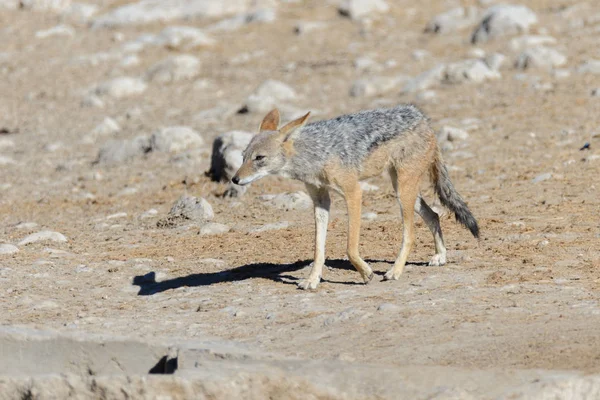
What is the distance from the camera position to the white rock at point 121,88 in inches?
833

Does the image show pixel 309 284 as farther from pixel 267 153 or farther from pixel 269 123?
pixel 269 123

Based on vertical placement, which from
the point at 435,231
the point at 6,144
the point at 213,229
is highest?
the point at 435,231

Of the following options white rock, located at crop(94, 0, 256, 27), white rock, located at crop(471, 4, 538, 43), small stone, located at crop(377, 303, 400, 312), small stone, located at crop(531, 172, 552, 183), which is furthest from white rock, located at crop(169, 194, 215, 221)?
white rock, located at crop(94, 0, 256, 27)

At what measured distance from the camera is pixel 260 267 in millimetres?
9938

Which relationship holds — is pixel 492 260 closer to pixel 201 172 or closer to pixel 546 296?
pixel 546 296

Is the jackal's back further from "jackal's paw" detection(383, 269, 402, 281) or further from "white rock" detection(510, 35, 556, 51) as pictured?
"white rock" detection(510, 35, 556, 51)

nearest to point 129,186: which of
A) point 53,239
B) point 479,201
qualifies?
point 53,239

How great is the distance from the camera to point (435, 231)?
9.53 m

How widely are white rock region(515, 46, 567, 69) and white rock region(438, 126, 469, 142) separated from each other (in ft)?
12.9

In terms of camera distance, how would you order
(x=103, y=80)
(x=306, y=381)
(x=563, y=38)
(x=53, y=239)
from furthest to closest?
(x=103, y=80) → (x=563, y=38) → (x=53, y=239) → (x=306, y=381)

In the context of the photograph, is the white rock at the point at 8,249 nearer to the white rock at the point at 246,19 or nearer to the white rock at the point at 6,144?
the white rock at the point at 6,144

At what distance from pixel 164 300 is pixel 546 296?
10.4 ft

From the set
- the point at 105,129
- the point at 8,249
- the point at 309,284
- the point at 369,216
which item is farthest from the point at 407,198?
the point at 105,129

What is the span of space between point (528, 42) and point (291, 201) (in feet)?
29.7
